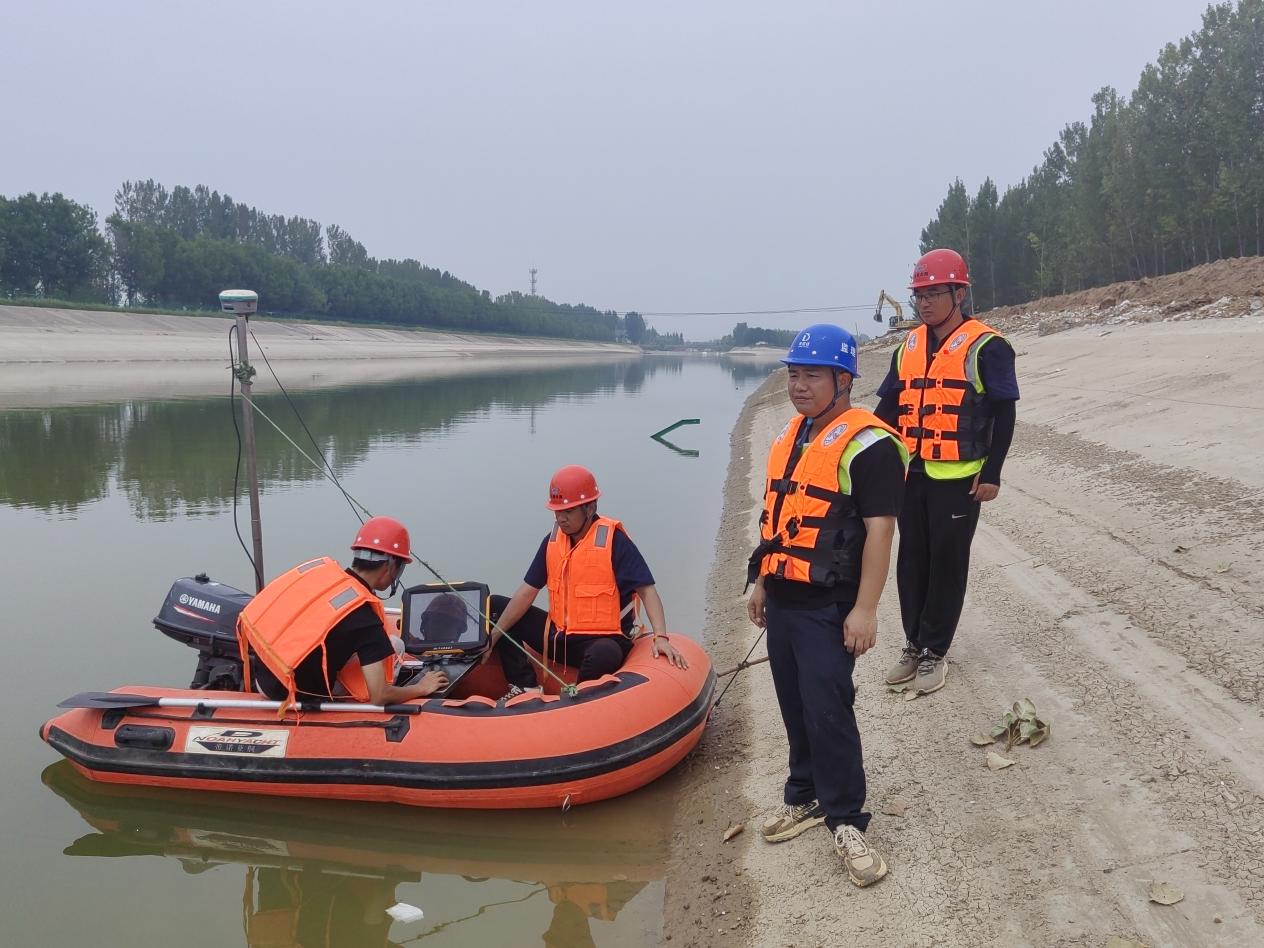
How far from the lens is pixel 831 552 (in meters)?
3.14

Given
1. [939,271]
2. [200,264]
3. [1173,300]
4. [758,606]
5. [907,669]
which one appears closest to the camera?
[758,606]

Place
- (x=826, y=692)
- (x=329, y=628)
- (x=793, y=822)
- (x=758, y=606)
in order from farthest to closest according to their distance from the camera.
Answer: (x=329, y=628) → (x=793, y=822) → (x=758, y=606) → (x=826, y=692)

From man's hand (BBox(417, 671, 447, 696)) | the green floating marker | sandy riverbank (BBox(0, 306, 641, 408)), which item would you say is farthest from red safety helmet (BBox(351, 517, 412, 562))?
sandy riverbank (BBox(0, 306, 641, 408))

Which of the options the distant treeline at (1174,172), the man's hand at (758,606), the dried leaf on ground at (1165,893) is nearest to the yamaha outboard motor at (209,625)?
the man's hand at (758,606)

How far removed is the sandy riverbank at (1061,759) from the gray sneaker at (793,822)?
7cm

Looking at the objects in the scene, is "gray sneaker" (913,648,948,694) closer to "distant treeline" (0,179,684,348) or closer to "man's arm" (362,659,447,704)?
"man's arm" (362,659,447,704)

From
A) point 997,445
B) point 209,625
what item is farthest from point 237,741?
point 997,445

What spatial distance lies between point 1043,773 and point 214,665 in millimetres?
4180

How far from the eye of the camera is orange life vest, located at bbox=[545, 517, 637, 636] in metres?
4.88

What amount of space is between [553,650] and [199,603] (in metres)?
1.94

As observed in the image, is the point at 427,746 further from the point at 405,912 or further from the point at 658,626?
the point at 658,626

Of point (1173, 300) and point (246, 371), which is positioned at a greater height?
point (1173, 300)

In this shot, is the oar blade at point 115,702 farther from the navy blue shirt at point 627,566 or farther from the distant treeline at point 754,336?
the distant treeline at point 754,336

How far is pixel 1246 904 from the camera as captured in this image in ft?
8.70
